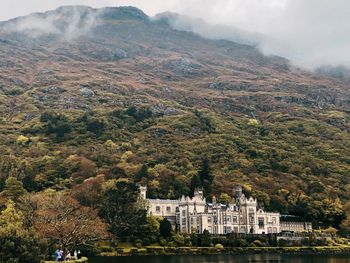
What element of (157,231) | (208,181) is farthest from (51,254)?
(208,181)

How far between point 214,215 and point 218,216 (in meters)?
1.00

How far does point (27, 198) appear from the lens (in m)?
90.6

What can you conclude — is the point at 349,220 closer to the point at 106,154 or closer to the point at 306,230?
the point at 306,230

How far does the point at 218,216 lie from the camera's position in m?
131

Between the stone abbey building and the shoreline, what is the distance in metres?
22.8

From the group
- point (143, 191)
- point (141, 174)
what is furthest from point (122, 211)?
point (141, 174)

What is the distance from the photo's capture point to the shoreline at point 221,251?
96.6 metres

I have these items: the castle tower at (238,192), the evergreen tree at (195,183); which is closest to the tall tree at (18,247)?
the castle tower at (238,192)

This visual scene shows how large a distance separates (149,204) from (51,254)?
60785mm

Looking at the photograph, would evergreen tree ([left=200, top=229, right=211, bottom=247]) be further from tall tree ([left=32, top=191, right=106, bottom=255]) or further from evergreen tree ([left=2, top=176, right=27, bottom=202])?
evergreen tree ([left=2, top=176, right=27, bottom=202])

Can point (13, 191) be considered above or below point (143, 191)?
below

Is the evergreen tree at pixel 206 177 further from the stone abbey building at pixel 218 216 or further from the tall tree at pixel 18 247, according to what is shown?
the tall tree at pixel 18 247

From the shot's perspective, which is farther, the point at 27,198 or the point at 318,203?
the point at 318,203

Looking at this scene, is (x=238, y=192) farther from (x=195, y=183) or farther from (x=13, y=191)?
(x=13, y=191)
